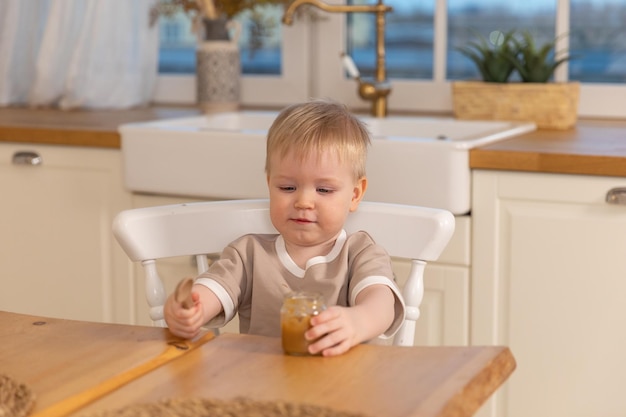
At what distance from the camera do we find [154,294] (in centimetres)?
148

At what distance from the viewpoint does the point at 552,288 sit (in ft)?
6.37

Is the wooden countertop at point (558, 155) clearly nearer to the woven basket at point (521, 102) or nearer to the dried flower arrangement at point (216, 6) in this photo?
the woven basket at point (521, 102)

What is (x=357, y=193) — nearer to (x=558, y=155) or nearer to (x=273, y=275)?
(x=273, y=275)

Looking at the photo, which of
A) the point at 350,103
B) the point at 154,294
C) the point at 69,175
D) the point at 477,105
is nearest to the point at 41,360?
the point at 154,294

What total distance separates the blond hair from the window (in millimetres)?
1210

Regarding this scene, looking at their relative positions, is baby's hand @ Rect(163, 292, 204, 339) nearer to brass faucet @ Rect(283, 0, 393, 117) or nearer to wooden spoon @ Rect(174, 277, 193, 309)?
wooden spoon @ Rect(174, 277, 193, 309)

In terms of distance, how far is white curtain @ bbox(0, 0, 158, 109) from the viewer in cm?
291

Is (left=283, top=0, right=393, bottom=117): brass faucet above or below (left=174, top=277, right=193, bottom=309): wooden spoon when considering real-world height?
above

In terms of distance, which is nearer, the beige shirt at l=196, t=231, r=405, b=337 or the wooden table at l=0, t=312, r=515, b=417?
the wooden table at l=0, t=312, r=515, b=417

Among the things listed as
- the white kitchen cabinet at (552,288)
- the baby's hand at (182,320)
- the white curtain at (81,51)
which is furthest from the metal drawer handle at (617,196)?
the white curtain at (81,51)

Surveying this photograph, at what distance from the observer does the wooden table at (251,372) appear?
92 centimetres

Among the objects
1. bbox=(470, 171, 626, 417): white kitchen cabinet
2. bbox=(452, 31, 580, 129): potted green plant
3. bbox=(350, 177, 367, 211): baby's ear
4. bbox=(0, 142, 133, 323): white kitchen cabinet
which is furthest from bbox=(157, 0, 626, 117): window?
bbox=(350, 177, 367, 211): baby's ear

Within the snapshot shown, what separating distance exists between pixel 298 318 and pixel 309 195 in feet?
0.98

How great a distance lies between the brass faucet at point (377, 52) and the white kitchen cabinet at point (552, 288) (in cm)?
67
